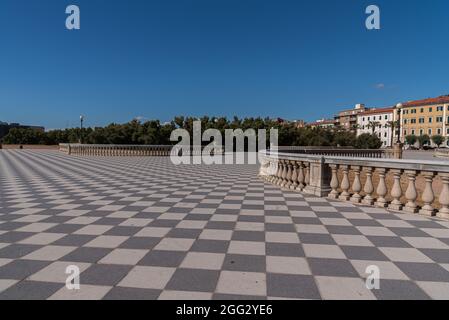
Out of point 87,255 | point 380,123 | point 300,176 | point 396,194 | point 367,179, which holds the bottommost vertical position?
point 87,255

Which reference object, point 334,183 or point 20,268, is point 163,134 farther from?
point 20,268

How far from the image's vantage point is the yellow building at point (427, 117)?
260 ft

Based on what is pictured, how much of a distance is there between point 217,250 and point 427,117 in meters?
100

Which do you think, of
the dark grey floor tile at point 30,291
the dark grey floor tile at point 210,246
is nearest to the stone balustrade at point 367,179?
the dark grey floor tile at point 210,246

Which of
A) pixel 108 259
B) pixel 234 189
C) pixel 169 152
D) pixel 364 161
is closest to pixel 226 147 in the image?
pixel 169 152

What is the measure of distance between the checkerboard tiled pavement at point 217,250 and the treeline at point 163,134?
2704cm

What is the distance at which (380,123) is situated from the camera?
316 ft

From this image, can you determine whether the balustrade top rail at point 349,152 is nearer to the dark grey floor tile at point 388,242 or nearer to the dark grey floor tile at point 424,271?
the dark grey floor tile at point 388,242

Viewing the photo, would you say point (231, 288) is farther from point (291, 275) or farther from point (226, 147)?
point (226, 147)

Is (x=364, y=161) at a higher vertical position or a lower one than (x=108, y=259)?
higher

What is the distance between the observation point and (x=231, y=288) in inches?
108

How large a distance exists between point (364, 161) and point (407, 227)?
183cm

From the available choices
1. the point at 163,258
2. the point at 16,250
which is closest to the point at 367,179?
the point at 163,258

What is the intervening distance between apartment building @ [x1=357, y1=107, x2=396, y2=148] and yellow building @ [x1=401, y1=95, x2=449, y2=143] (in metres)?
4.06
